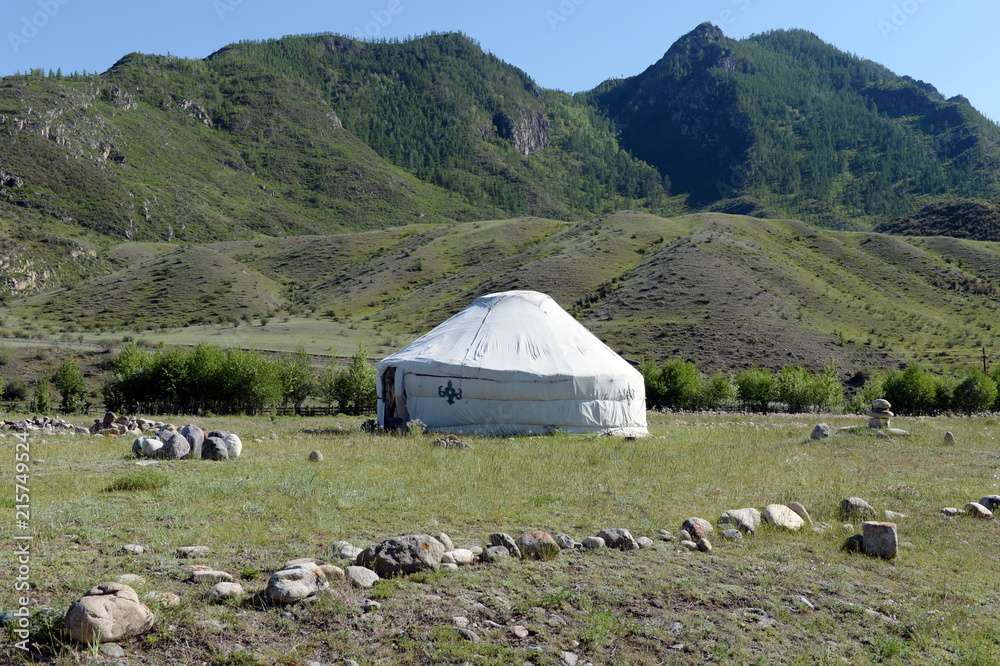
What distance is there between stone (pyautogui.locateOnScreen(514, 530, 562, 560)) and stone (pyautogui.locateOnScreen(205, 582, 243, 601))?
8.22 feet

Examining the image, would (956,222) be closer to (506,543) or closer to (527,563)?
(506,543)

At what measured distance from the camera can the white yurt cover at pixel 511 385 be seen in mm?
18812

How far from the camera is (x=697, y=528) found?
755 cm

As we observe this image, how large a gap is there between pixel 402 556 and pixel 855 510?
19.4 feet

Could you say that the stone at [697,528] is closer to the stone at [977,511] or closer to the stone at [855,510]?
the stone at [855,510]

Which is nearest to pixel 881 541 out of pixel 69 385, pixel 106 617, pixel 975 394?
pixel 106 617

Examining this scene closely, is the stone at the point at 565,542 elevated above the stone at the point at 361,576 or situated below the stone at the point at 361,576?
below

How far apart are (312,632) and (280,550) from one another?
185 centimetres

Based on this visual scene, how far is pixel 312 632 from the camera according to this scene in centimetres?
463

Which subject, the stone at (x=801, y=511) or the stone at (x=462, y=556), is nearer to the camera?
the stone at (x=462, y=556)

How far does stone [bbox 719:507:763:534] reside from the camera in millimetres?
7943

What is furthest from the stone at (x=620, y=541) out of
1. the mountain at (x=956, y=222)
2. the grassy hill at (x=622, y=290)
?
the mountain at (x=956, y=222)

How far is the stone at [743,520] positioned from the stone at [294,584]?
4731mm

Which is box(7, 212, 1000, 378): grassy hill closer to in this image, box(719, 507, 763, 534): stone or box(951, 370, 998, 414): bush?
box(951, 370, 998, 414): bush
